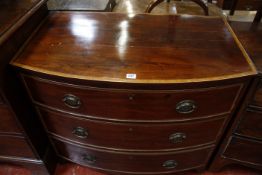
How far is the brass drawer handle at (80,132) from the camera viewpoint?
993 millimetres

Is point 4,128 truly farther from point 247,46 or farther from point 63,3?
point 247,46

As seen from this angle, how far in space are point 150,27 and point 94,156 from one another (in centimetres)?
75

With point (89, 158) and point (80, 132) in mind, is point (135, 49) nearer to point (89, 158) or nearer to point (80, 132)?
point (80, 132)

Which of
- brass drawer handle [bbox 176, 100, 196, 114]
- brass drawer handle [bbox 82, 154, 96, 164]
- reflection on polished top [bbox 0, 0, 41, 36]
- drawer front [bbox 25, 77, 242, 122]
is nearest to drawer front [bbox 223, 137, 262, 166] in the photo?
drawer front [bbox 25, 77, 242, 122]

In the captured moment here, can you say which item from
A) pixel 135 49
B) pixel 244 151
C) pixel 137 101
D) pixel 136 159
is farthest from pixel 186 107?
pixel 244 151

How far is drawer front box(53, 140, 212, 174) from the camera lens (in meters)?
1.07

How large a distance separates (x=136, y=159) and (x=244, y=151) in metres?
0.59

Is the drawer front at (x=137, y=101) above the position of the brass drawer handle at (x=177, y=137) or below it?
above

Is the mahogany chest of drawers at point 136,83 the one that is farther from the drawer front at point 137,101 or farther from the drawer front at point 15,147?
the drawer front at point 15,147

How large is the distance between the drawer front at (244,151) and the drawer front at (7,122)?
42.7 inches

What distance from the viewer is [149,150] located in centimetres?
103

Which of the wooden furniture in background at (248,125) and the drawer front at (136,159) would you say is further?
the drawer front at (136,159)

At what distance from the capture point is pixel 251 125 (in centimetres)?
97

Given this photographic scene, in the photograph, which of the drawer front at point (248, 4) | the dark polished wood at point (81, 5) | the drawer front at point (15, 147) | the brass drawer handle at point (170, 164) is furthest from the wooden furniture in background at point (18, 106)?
the drawer front at point (248, 4)
